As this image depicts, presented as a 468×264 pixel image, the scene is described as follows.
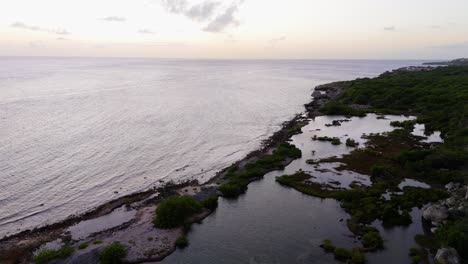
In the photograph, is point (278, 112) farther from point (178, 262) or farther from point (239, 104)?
point (178, 262)

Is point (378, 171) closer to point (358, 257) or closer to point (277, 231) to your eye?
point (277, 231)

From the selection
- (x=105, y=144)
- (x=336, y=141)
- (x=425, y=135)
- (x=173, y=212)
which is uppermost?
(x=425, y=135)

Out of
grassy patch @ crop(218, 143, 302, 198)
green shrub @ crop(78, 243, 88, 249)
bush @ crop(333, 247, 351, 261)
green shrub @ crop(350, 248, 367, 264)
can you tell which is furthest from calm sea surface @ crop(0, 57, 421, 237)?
green shrub @ crop(350, 248, 367, 264)

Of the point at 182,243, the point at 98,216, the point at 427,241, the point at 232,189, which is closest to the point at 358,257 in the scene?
the point at 427,241

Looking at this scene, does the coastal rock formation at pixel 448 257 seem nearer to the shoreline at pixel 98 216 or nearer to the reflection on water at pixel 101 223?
the shoreline at pixel 98 216

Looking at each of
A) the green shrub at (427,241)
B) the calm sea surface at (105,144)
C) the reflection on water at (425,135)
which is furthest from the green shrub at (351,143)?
the green shrub at (427,241)

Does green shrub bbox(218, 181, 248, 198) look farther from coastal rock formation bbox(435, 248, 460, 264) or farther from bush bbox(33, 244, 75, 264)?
coastal rock formation bbox(435, 248, 460, 264)

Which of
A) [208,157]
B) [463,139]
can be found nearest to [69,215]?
[208,157]
